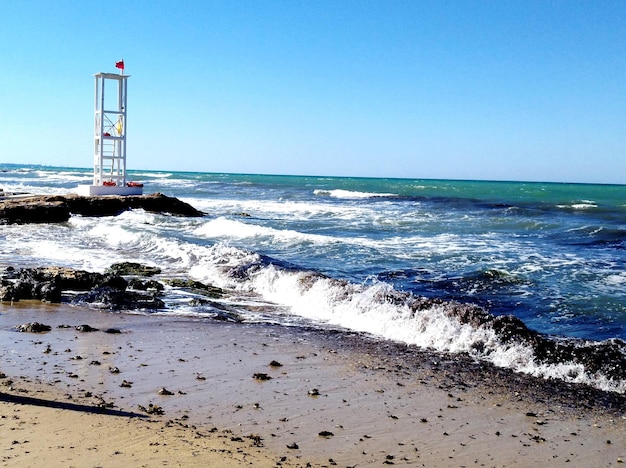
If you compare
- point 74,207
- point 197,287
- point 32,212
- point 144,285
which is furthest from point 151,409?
point 74,207

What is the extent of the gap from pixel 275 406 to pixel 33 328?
12.6 feet

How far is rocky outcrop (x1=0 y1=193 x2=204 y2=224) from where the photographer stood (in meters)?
21.9

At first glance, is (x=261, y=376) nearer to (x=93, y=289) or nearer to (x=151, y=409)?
(x=151, y=409)

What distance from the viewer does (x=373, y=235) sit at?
21.4 m

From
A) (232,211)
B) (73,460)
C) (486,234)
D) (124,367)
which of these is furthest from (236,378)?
(232,211)

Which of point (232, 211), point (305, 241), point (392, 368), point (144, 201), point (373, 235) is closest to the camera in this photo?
point (392, 368)

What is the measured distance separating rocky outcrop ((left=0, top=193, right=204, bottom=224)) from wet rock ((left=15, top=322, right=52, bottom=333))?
15.5 metres

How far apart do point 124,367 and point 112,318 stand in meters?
2.57

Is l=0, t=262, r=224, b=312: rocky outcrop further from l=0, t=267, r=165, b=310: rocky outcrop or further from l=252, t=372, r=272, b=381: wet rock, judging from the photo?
l=252, t=372, r=272, b=381: wet rock

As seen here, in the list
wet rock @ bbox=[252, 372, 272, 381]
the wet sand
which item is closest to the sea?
the wet sand

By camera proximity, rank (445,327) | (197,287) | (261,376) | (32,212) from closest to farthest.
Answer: (261,376) < (445,327) < (197,287) < (32,212)

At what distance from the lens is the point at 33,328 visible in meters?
7.53

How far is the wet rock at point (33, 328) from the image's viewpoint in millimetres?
7504

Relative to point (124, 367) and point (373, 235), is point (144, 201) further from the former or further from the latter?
point (124, 367)
